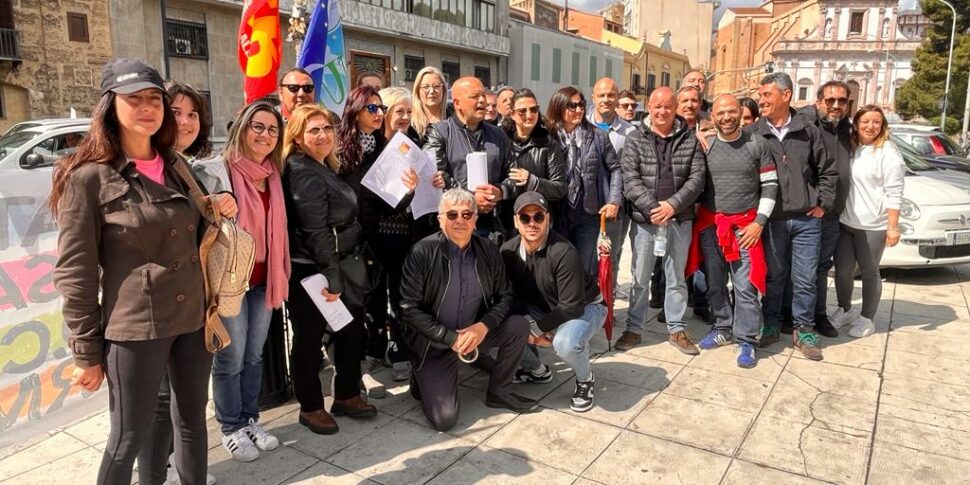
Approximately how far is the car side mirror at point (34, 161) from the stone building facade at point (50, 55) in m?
11.4

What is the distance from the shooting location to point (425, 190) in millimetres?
4199

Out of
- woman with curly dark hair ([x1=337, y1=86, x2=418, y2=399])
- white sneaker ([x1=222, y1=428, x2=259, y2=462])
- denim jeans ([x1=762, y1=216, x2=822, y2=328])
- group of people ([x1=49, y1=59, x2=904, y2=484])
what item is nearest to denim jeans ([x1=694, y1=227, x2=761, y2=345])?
group of people ([x1=49, y1=59, x2=904, y2=484])

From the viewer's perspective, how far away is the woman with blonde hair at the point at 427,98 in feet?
15.1

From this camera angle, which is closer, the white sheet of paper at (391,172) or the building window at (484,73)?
the white sheet of paper at (391,172)

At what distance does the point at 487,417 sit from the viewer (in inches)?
151

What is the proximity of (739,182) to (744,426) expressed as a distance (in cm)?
190

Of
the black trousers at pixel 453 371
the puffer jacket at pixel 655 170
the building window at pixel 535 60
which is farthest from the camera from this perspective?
the building window at pixel 535 60

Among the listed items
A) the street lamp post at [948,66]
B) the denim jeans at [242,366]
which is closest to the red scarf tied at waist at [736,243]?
the denim jeans at [242,366]

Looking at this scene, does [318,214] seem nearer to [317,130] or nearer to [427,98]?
[317,130]

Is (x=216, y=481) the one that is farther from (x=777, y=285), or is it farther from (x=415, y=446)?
(x=777, y=285)

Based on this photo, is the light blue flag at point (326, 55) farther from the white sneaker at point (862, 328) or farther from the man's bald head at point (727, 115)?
the white sneaker at point (862, 328)

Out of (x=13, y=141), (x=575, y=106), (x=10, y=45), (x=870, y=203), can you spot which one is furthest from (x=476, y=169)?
(x=10, y=45)

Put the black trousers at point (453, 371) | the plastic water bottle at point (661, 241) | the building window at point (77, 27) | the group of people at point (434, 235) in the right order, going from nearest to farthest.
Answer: the group of people at point (434, 235) → the black trousers at point (453, 371) → the plastic water bottle at point (661, 241) → the building window at point (77, 27)

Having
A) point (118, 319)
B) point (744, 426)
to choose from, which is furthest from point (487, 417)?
point (118, 319)
